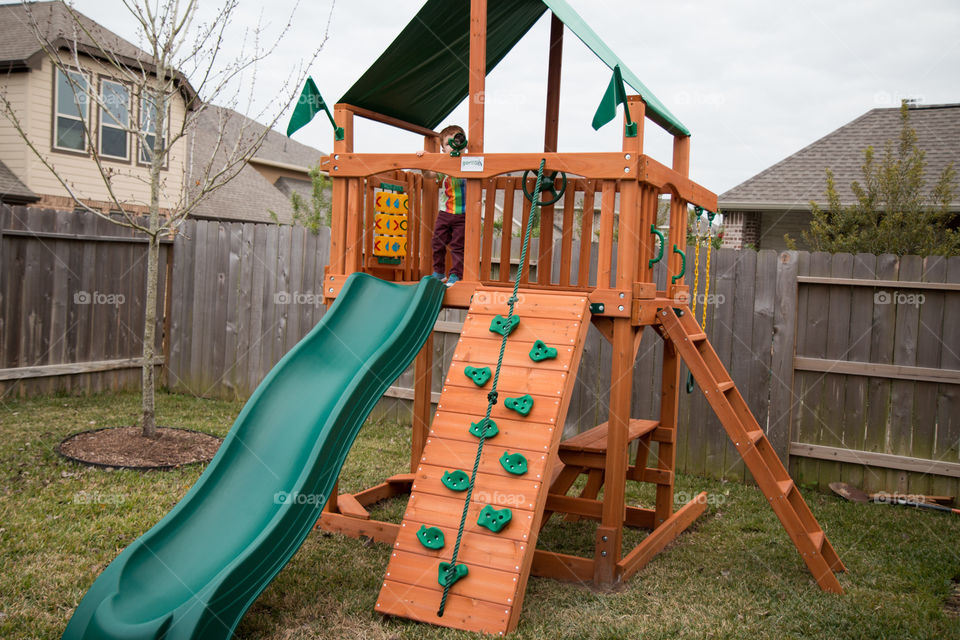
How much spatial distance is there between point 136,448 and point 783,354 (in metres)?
5.67

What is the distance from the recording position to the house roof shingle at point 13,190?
513 inches

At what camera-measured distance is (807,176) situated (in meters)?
14.1

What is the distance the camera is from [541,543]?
17.2 feet

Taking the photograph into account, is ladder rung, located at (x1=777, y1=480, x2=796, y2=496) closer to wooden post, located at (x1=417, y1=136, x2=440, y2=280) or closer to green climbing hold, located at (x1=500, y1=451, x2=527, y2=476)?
green climbing hold, located at (x1=500, y1=451, x2=527, y2=476)

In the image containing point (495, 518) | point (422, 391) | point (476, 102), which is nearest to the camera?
point (495, 518)

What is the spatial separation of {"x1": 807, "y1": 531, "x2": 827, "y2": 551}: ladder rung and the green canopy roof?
288cm

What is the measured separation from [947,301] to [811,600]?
3152 mm

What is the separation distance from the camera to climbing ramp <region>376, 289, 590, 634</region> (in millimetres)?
3668

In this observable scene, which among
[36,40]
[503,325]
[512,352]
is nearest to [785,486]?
[512,352]

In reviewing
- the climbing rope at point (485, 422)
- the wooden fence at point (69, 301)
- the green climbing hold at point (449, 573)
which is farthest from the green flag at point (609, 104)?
the wooden fence at point (69, 301)

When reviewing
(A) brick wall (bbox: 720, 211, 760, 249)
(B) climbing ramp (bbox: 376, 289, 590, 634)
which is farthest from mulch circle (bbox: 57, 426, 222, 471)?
(A) brick wall (bbox: 720, 211, 760, 249)

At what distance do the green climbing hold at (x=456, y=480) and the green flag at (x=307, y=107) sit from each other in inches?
101

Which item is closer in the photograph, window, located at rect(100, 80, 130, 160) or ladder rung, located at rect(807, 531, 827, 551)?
ladder rung, located at rect(807, 531, 827, 551)

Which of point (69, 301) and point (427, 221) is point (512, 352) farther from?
point (69, 301)
